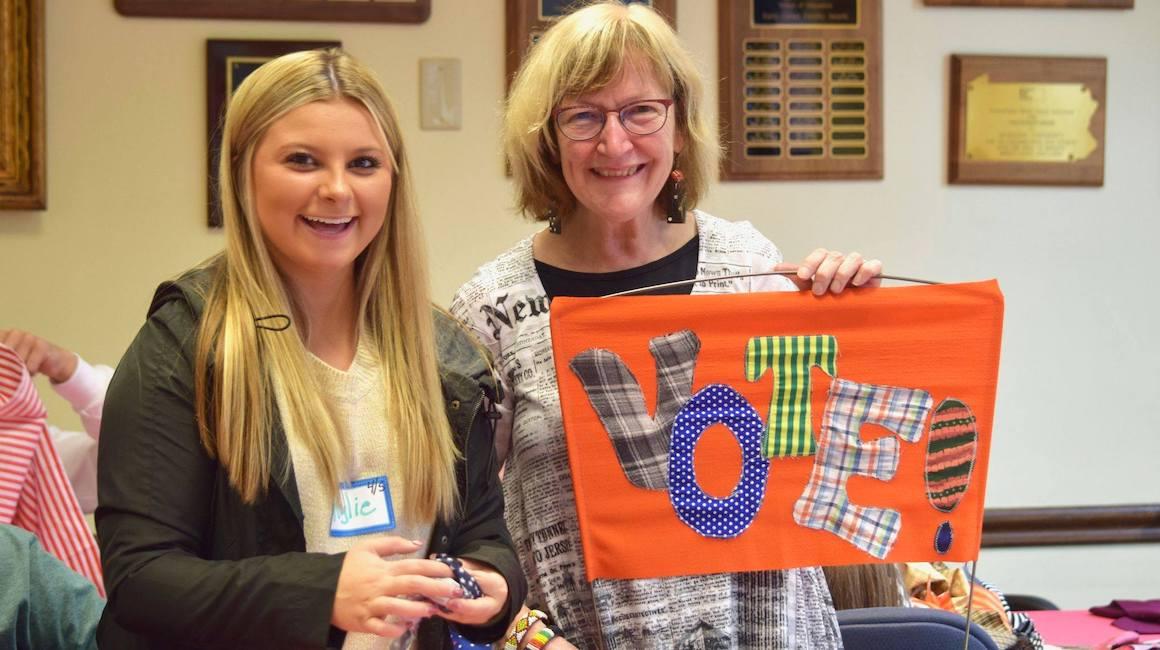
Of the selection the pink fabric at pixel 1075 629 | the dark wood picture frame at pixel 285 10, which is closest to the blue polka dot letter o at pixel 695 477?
the pink fabric at pixel 1075 629

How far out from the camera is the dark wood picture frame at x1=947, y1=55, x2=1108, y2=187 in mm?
3514

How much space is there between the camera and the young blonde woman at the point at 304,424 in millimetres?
1251

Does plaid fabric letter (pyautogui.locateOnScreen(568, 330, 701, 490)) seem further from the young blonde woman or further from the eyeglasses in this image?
the eyeglasses

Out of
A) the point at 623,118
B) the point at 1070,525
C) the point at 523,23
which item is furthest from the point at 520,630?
the point at 1070,525

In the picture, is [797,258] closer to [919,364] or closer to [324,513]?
[919,364]

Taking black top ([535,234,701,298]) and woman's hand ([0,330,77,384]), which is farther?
woman's hand ([0,330,77,384])

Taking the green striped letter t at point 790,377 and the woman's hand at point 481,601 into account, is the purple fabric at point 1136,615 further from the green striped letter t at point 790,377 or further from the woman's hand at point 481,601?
the woman's hand at point 481,601

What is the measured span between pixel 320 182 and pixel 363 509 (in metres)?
0.39

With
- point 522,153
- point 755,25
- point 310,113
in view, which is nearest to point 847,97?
point 755,25

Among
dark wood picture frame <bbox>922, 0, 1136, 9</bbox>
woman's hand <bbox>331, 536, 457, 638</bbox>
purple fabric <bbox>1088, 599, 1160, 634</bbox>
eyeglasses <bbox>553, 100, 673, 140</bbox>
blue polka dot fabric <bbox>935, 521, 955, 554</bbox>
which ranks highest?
dark wood picture frame <bbox>922, 0, 1136, 9</bbox>

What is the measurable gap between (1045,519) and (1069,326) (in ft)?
1.92

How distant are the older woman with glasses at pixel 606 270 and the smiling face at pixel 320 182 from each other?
401 millimetres

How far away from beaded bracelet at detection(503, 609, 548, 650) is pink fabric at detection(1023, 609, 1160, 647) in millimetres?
1266

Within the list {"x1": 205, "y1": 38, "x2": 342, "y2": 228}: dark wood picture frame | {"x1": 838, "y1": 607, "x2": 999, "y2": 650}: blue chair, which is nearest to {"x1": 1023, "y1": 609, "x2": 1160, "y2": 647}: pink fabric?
{"x1": 838, "y1": 607, "x2": 999, "y2": 650}: blue chair
